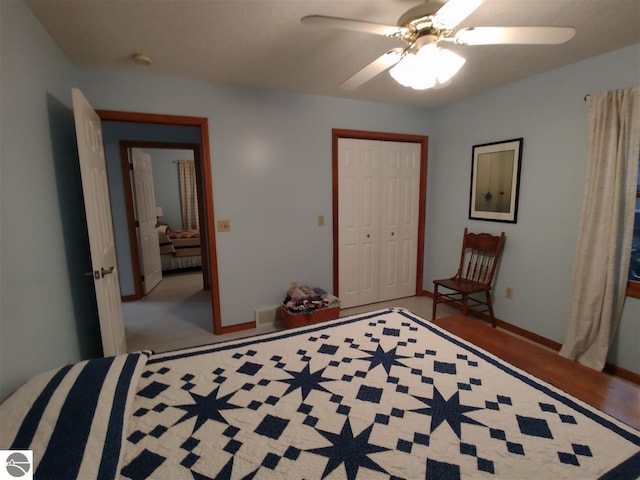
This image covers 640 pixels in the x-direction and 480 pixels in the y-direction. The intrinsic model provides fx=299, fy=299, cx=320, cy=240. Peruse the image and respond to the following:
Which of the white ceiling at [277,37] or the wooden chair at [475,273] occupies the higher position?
the white ceiling at [277,37]

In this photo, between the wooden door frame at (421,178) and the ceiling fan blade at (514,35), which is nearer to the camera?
the ceiling fan blade at (514,35)

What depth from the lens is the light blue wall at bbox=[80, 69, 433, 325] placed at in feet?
8.47

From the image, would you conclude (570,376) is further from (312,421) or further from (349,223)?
(349,223)

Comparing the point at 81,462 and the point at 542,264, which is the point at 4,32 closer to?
the point at 81,462

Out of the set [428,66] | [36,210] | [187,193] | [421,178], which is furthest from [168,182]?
[428,66]

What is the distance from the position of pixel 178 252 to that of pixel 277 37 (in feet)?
14.5

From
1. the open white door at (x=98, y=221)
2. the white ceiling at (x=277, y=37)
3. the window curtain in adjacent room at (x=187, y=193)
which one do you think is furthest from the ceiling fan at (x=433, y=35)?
the window curtain in adjacent room at (x=187, y=193)

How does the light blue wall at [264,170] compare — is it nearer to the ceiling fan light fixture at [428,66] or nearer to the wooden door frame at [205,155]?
the wooden door frame at [205,155]

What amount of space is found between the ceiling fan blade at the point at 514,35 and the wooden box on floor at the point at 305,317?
93.5 inches

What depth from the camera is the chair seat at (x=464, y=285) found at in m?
2.84

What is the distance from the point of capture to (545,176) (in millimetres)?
2559

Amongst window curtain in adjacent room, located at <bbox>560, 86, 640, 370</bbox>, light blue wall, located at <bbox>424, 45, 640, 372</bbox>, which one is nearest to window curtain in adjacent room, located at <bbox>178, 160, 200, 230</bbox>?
light blue wall, located at <bbox>424, 45, 640, 372</bbox>

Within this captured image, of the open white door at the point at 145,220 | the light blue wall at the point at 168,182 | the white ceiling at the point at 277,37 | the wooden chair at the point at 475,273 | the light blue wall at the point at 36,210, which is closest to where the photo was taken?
the light blue wall at the point at 36,210

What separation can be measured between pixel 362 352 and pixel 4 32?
7.08 ft
